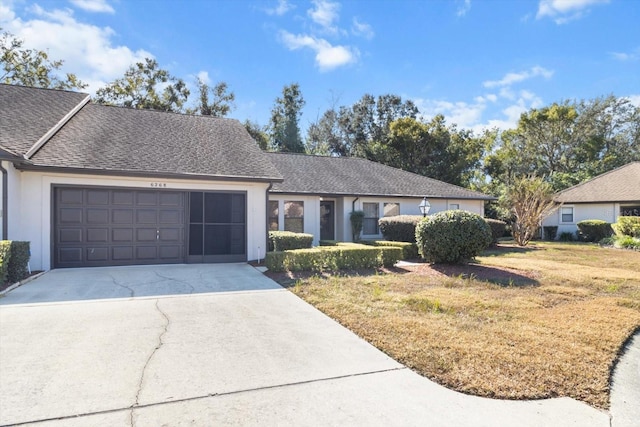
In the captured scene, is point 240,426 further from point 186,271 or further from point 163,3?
point 163,3

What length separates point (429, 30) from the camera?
45.1 feet

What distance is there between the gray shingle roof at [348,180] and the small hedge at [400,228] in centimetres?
202

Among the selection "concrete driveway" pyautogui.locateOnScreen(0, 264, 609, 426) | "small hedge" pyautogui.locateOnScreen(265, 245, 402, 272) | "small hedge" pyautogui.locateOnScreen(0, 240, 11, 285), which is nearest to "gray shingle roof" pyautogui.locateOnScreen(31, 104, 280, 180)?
"small hedge" pyautogui.locateOnScreen(0, 240, 11, 285)

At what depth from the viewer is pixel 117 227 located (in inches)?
396

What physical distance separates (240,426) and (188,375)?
112 centimetres

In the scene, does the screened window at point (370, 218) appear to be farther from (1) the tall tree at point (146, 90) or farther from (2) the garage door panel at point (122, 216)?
(1) the tall tree at point (146, 90)

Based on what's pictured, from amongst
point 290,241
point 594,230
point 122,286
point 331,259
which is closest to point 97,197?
point 122,286

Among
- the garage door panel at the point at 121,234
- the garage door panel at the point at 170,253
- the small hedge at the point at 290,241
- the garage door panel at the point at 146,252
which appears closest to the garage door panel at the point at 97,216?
the garage door panel at the point at 121,234

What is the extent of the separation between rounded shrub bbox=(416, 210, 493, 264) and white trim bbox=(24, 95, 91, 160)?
10.7 m

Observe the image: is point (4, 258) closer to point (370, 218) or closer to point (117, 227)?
point (117, 227)

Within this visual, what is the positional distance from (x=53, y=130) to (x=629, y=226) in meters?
25.4

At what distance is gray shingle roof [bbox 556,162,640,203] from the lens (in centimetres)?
2125

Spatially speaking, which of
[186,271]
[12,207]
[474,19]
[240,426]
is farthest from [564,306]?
[12,207]

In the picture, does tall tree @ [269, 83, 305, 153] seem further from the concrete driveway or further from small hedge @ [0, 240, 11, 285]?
the concrete driveway
